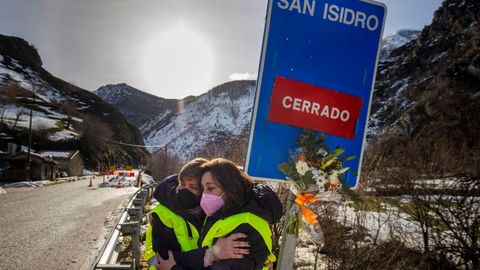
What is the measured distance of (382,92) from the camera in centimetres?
12481

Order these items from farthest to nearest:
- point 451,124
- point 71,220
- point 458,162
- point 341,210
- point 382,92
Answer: point 382,92 → point 71,220 → point 451,124 → point 458,162 → point 341,210

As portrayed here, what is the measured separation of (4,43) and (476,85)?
146390 mm

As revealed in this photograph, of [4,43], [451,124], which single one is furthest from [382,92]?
[4,43]

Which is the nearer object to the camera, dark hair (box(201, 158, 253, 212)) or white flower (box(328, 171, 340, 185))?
white flower (box(328, 171, 340, 185))

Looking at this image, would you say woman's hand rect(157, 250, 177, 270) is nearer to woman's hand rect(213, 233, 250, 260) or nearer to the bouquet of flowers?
woman's hand rect(213, 233, 250, 260)

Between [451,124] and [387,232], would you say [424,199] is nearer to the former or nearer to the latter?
[387,232]

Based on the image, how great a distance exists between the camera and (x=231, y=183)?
232 centimetres

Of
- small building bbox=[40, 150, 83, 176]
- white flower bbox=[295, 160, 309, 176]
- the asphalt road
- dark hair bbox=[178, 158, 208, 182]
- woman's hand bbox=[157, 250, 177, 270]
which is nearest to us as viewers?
white flower bbox=[295, 160, 309, 176]

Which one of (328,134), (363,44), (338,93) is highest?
(363,44)

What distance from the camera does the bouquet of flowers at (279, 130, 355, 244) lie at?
1988 millimetres

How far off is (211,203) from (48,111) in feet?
333

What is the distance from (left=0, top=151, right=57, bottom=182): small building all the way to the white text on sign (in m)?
45.7

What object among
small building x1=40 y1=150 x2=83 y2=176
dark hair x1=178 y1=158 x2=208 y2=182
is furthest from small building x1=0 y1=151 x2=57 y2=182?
dark hair x1=178 y1=158 x2=208 y2=182

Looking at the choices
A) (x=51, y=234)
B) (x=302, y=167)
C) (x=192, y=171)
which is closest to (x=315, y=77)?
(x=302, y=167)
